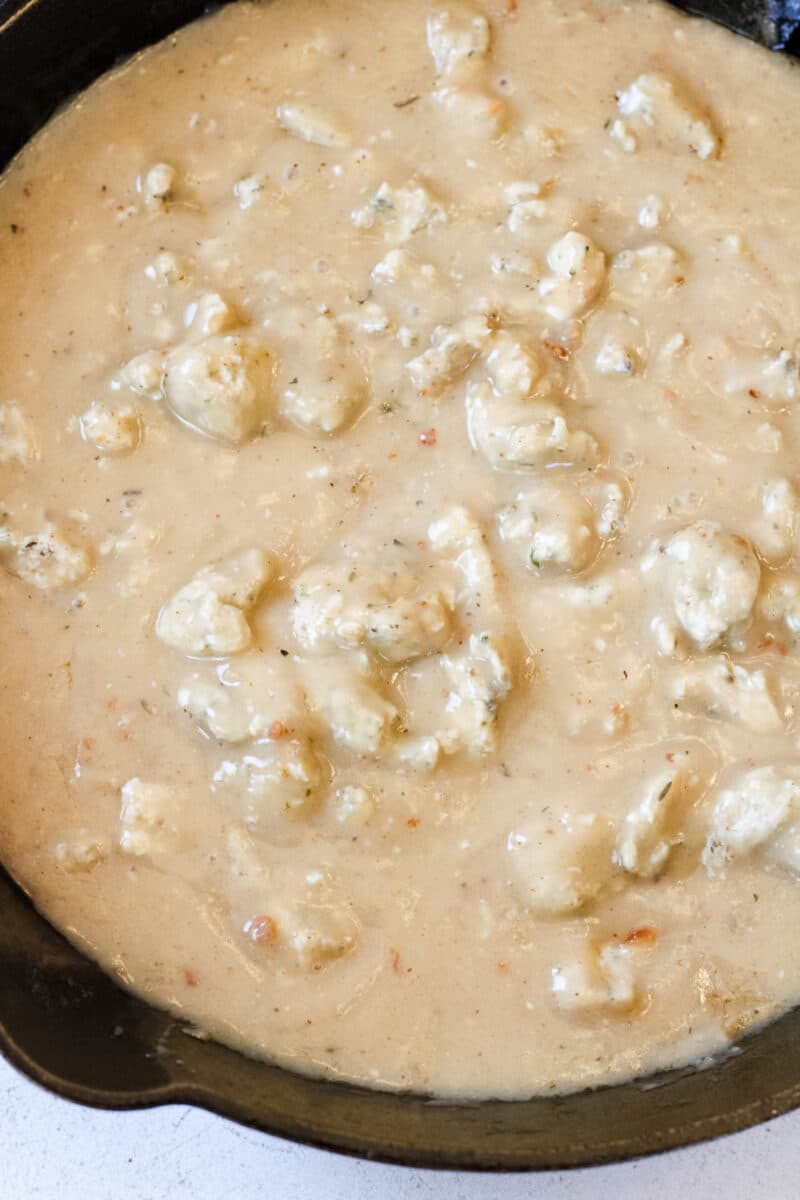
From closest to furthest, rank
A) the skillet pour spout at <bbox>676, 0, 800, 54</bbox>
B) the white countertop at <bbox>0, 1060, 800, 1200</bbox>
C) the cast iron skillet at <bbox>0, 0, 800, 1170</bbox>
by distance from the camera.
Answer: the cast iron skillet at <bbox>0, 0, 800, 1170</bbox> < the white countertop at <bbox>0, 1060, 800, 1200</bbox> < the skillet pour spout at <bbox>676, 0, 800, 54</bbox>

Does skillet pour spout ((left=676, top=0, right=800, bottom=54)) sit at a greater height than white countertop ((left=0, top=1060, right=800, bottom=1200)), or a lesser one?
greater

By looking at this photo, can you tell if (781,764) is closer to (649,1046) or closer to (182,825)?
(649,1046)

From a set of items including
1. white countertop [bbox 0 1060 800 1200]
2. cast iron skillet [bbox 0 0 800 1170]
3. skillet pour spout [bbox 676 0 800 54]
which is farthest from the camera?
skillet pour spout [bbox 676 0 800 54]

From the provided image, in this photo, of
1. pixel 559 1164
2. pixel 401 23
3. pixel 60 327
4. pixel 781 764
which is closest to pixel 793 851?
pixel 781 764

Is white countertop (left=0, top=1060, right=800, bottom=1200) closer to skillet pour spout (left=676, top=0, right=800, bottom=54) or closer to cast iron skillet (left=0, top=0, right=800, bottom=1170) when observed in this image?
cast iron skillet (left=0, top=0, right=800, bottom=1170)

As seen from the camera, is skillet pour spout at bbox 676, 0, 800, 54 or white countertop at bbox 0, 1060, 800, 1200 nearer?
white countertop at bbox 0, 1060, 800, 1200

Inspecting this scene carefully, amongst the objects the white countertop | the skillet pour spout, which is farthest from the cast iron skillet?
the skillet pour spout
